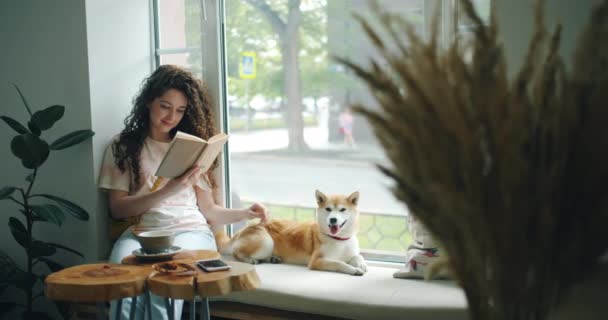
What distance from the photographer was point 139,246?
2.56 meters

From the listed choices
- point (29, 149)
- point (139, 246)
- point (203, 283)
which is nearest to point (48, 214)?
point (29, 149)

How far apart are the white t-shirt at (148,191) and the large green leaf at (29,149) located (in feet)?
0.91

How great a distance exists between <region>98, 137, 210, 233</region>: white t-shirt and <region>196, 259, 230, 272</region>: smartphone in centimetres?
67

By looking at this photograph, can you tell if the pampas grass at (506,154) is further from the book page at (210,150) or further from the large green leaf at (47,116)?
the large green leaf at (47,116)

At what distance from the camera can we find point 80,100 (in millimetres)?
2801

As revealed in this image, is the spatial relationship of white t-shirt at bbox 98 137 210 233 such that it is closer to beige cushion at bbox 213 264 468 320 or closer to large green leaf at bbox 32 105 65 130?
large green leaf at bbox 32 105 65 130

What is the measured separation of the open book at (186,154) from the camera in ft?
7.36

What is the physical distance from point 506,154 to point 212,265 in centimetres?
131

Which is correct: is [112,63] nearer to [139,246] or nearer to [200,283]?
[139,246]

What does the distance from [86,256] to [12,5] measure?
1263mm

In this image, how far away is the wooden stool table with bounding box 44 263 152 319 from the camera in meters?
1.80

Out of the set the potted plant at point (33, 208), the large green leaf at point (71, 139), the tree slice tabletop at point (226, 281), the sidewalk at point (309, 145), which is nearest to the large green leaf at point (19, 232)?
the potted plant at point (33, 208)

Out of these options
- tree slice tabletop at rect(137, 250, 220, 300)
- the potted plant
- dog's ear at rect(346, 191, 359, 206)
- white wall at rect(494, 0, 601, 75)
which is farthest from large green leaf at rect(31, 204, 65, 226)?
white wall at rect(494, 0, 601, 75)

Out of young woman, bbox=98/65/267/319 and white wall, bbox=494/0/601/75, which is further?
young woman, bbox=98/65/267/319
